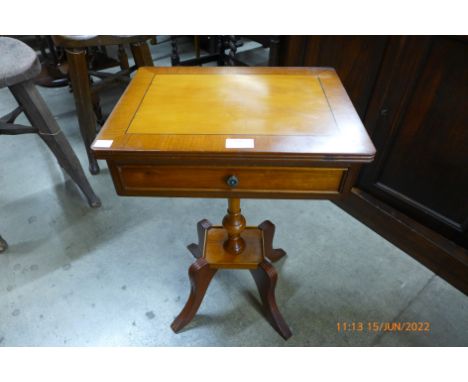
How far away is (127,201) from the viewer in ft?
5.34

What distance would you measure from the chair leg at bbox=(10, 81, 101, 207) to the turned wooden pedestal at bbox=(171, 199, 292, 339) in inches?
28.8

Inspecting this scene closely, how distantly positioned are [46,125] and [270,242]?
100cm

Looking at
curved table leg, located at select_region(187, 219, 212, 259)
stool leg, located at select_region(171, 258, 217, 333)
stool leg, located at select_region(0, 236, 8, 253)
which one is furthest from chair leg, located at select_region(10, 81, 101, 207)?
stool leg, located at select_region(171, 258, 217, 333)

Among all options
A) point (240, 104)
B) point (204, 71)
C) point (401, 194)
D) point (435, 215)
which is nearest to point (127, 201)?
point (204, 71)

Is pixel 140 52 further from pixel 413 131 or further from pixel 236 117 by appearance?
pixel 413 131

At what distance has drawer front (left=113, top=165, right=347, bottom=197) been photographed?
677mm

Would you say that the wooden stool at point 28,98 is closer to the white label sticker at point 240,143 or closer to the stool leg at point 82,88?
the stool leg at point 82,88

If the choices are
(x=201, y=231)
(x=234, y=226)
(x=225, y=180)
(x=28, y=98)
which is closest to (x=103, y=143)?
(x=225, y=180)

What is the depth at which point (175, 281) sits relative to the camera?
126cm

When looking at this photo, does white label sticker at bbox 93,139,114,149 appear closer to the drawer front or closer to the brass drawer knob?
the drawer front

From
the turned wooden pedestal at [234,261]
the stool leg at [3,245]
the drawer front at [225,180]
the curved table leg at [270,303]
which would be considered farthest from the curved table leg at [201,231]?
the stool leg at [3,245]

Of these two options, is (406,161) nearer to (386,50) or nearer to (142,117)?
(386,50)

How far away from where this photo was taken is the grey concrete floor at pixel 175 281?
3.60 feet

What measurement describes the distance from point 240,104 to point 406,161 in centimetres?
81
